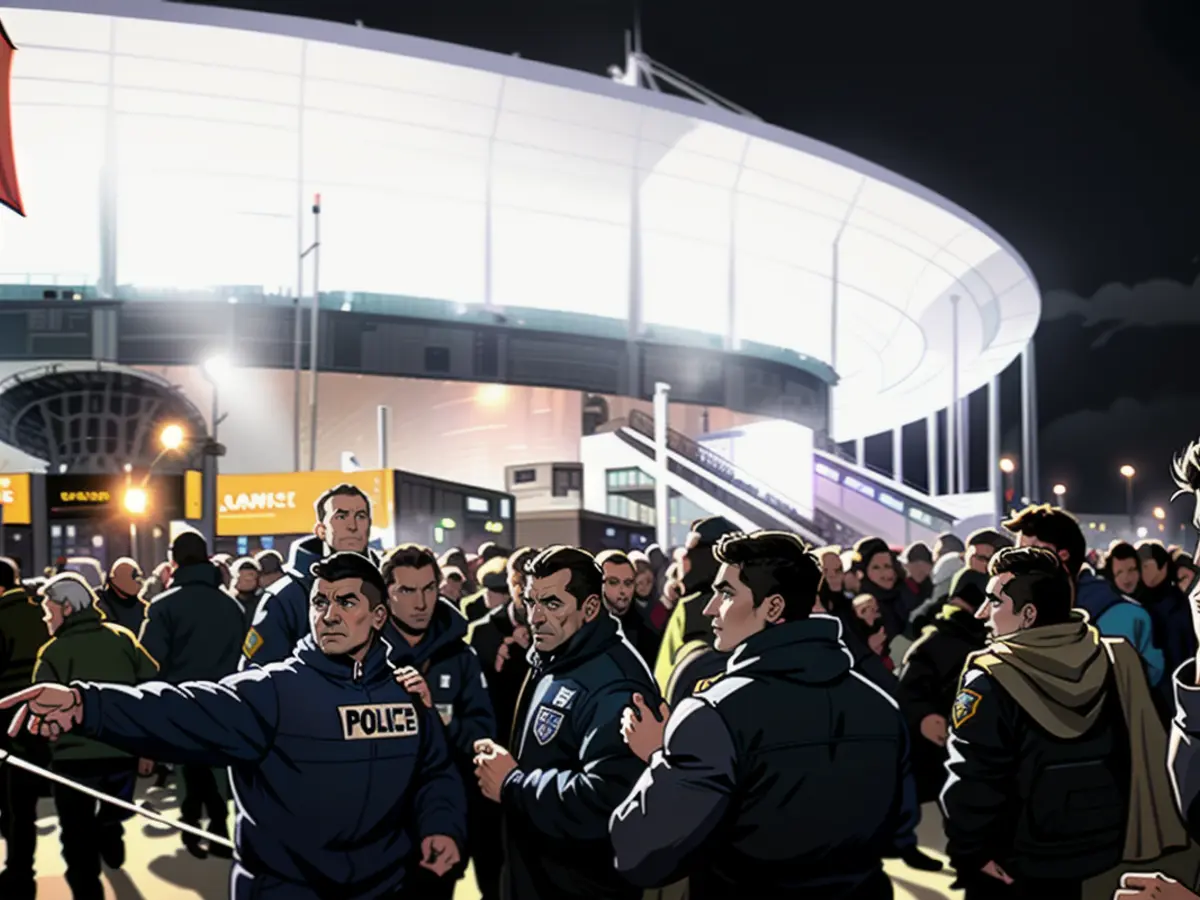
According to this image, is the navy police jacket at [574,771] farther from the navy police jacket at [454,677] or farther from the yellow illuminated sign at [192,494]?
the yellow illuminated sign at [192,494]

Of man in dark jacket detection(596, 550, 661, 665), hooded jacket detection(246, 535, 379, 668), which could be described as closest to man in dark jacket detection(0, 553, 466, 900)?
hooded jacket detection(246, 535, 379, 668)

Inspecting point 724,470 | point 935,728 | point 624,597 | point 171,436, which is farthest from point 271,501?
point 935,728

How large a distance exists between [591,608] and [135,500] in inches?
816

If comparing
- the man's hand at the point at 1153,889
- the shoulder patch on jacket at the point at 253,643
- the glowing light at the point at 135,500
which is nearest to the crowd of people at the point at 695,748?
the man's hand at the point at 1153,889

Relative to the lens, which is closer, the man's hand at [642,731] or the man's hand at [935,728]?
the man's hand at [642,731]

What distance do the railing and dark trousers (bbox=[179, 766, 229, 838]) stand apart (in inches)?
1349

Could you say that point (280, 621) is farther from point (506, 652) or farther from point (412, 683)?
point (412, 683)

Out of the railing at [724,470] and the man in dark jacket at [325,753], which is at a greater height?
the railing at [724,470]

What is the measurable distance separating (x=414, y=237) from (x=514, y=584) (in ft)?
147

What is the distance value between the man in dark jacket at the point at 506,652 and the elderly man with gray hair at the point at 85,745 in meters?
2.08

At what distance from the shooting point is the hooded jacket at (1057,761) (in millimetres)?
3408

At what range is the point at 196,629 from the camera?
26.2ft

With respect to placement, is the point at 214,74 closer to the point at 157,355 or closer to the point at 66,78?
the point at 66,78

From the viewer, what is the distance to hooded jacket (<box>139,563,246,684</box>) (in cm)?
792
